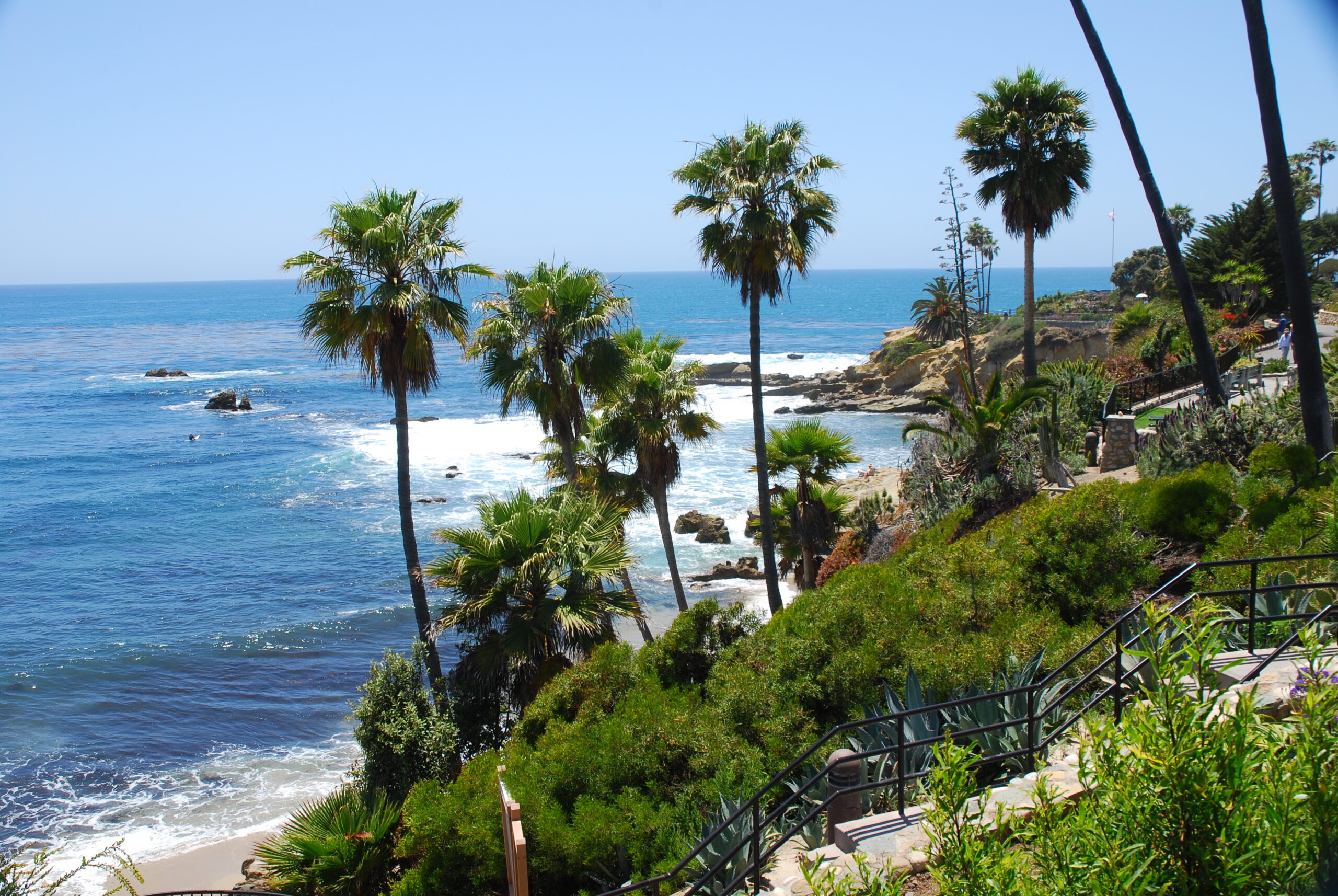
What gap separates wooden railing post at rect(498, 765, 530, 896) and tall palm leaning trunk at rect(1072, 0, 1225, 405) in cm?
1433

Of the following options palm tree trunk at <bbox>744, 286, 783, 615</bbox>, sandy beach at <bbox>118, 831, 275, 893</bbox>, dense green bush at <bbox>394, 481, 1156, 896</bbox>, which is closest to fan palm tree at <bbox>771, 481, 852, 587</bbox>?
palm tree trunk at <bbox>744, 286, 783, 615</bbox>

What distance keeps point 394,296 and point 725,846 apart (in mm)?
10278

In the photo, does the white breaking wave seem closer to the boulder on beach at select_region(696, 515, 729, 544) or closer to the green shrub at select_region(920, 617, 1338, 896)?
the green shrub at select_region(920, 617, 1338, 896)

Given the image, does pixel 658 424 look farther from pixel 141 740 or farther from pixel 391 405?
pixel 391 405

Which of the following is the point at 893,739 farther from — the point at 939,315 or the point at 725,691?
the point at 939,315

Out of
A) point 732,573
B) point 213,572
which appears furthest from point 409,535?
point 213,572

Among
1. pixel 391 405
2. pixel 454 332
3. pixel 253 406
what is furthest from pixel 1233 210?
pixel 253 406

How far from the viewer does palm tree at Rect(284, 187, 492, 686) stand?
1404 centimetres

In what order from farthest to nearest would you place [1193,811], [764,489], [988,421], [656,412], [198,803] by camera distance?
[656,412]
[764,489]
[988,421]
[198,803]
[1193,811]

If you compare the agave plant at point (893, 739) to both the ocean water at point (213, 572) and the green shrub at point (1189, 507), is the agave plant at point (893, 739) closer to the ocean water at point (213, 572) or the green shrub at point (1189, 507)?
the green shrub at point (1189, 507)

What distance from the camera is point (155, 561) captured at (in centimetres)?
3084

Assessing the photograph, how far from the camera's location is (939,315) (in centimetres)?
5441

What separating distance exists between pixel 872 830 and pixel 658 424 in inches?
465

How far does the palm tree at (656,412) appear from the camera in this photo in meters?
17.4
